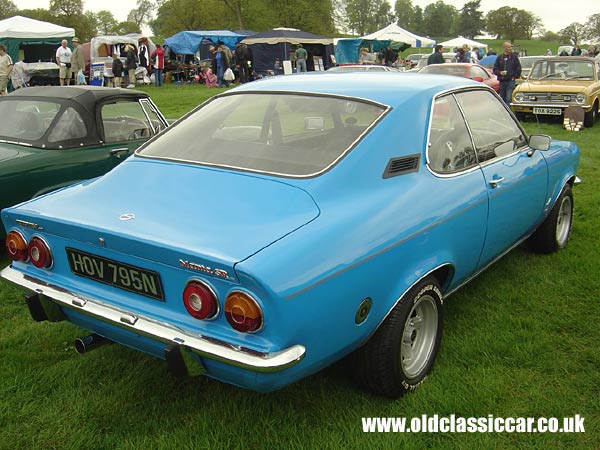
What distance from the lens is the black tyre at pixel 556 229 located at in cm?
471

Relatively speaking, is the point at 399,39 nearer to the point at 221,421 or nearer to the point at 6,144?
the point at 6,144

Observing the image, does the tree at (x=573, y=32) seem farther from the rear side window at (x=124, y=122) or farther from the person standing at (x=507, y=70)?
the rear side window at (x=124, y=122)

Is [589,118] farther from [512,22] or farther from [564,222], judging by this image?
[512,22]

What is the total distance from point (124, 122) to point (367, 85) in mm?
3362

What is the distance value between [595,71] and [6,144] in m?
12.2

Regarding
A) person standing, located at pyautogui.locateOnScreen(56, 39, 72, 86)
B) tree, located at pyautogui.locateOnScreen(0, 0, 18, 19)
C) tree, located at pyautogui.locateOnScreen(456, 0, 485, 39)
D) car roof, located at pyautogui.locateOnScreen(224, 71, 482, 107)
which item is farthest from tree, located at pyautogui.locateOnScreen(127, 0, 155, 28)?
car roof, located at pyautogui.locateOnScreen(224, 71, 482, 107)

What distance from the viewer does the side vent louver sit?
2.89m

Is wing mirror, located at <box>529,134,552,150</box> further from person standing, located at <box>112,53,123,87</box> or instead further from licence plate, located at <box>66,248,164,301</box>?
person standing, located at <box>112,53,123,87</box>

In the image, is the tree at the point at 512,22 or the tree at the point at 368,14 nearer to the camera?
the tree at the point at 512,22

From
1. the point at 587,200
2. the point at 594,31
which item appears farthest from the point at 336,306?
the point at 594,31

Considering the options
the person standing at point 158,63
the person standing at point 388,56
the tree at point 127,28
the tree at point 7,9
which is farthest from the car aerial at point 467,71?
the tree at point 127,28

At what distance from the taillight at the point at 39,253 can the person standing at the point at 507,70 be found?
12.5m

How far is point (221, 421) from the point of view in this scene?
277cm

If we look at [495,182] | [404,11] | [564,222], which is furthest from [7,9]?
[404,11]
